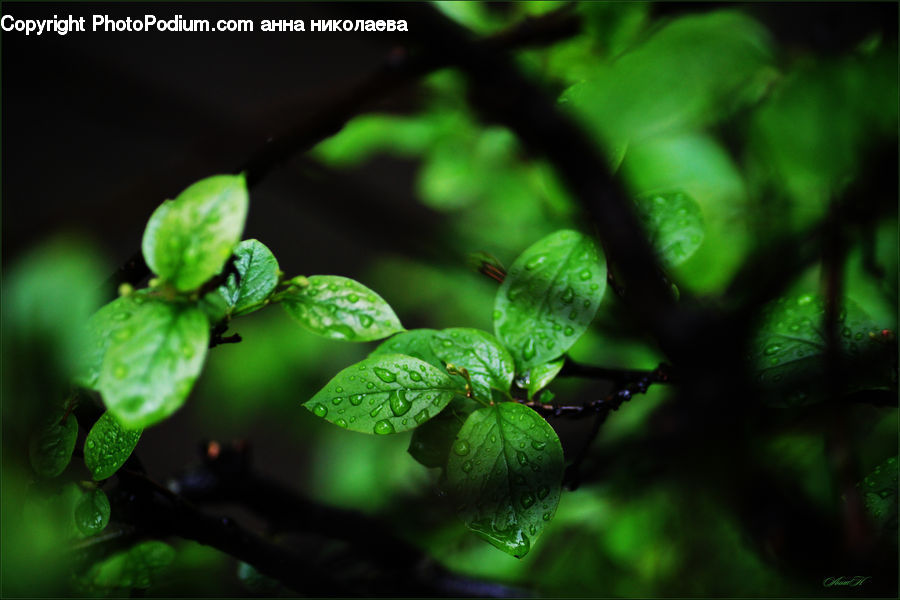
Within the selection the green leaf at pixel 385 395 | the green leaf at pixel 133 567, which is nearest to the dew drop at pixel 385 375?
the green leaf at pixel 385 395

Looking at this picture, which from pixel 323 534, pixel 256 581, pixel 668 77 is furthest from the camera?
pixel 323 534

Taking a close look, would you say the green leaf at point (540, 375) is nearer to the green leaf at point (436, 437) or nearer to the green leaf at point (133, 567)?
Answer: the green leaf at point (436, 437)

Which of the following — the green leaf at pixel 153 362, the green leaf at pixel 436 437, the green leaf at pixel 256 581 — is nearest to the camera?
the green leaf at pixel 153 362

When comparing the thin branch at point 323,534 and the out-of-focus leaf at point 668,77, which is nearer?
A: the out-of-focus leaf at point 668,77

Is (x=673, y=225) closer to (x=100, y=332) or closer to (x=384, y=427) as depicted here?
(x=384, y=427)

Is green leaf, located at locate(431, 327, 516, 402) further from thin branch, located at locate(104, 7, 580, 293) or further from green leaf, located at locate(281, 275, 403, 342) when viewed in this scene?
thin branch, located at locate(104, 7, 580, 293)

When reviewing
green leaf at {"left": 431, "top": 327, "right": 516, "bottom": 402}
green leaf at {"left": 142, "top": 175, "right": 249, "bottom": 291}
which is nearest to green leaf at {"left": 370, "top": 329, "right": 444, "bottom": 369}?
green leaf at {"left": 431, "top": 327, "right": 516, "bottom": 402}

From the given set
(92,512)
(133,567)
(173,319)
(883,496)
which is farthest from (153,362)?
(883,496)
